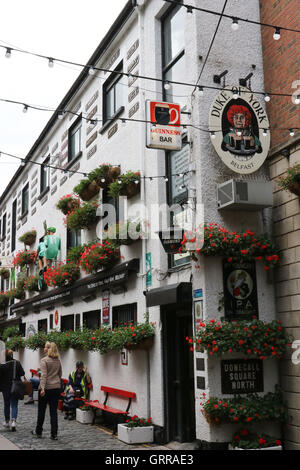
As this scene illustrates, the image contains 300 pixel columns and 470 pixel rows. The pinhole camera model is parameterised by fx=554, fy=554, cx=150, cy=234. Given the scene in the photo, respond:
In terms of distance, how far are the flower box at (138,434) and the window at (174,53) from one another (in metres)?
6.01

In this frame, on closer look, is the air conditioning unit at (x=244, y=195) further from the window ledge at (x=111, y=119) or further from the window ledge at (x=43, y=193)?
the window ledge at (x=43, y=193)

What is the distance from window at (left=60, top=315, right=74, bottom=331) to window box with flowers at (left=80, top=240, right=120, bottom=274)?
3826 mm

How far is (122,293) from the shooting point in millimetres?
12344

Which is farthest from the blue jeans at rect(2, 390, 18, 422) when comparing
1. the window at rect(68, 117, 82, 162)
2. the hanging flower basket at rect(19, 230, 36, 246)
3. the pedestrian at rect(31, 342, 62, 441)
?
the hanging flower basket at rect(19, 230, 36, 246)

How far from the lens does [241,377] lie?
8344mm

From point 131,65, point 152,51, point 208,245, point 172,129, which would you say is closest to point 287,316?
point 208,245

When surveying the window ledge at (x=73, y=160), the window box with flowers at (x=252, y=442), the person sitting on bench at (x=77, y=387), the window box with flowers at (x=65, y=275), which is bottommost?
the window box with flowers at (x=252, y=442)

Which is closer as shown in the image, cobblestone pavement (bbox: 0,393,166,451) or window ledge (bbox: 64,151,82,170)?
cobblestone pavement (bbox: 0,393,166,451)

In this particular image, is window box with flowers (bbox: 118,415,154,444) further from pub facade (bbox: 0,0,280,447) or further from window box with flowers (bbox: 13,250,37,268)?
window box with flowers (bbox: 13,250,37,268)

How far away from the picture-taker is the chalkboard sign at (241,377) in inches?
326

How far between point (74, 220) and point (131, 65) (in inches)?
164

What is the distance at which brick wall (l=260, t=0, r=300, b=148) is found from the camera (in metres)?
8.83

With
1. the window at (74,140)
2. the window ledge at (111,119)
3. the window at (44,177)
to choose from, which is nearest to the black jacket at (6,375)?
the window ledge at (111,119)

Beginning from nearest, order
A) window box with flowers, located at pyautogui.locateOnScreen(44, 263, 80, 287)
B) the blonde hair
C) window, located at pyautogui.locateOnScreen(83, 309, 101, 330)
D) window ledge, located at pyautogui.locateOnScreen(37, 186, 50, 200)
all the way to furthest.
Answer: the blonde hair, window, located at pyautogui.locateOnScreen(83, 309, 101, 330), window box with flowers, located at pyautogui.locateOnScreen(44, 263, 80, 287), window ledge, located at pyautogui.locateOnScreen(37, 186, 50, 200)
